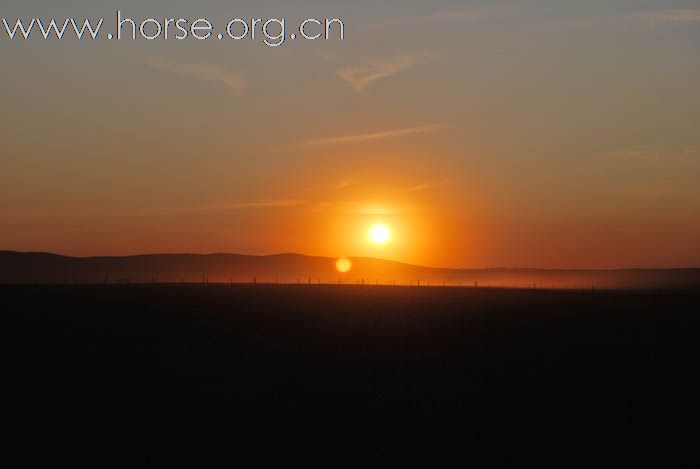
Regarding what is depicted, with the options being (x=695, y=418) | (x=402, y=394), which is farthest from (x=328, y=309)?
(x=695, y=418)

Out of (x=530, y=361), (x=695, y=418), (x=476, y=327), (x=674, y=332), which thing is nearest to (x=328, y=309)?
(x=476, y=327)

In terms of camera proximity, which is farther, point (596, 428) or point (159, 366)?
point (159, 366)

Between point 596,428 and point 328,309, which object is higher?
point 328,309

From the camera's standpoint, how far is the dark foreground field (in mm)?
17250

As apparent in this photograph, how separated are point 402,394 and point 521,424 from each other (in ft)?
13.6

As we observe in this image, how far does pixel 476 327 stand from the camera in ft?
137

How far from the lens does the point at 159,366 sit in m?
26.0

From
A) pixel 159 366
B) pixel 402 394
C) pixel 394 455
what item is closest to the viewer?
pixel 394 455

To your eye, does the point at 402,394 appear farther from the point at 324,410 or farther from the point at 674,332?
the point at 674,332

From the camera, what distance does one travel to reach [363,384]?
23.0 metres

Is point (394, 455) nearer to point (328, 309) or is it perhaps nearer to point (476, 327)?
point (476, 327)

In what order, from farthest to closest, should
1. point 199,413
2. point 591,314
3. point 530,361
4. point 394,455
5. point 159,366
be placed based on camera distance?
point 591,314
point 530,361
point 159,366
point 199,413
point 394,455

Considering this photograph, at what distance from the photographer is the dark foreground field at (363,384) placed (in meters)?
17.2

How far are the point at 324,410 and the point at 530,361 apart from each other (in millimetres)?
10757
